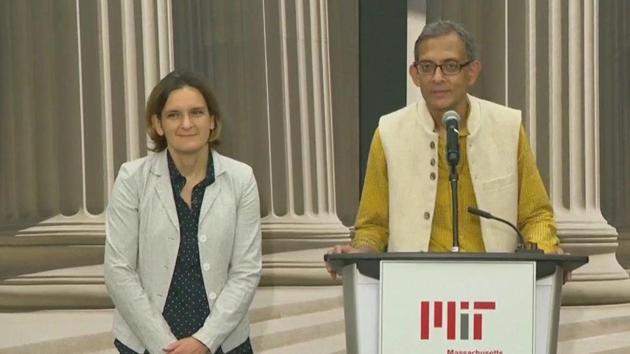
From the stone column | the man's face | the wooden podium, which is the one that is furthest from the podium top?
the stone column

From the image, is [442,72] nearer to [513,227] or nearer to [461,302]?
[513,227]

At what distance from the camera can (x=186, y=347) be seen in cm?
306

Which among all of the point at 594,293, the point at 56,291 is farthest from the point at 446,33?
the point at 594,293

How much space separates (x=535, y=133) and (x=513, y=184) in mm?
2660

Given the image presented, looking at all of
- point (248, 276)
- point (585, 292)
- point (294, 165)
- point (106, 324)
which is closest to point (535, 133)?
point (585, 292)

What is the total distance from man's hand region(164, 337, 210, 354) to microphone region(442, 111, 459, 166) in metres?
0.85

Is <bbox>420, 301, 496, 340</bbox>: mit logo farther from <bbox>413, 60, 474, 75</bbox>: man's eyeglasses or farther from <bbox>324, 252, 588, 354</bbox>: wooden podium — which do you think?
<bbox>413, 60, 474, 75</bbox>: man's eyeglasses

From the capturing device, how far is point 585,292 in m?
5.94

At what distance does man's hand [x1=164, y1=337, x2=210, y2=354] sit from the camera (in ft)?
10.0

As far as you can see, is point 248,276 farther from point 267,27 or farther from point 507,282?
point 267,27

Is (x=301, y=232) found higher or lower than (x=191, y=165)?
lower

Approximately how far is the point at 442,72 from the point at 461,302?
77cm

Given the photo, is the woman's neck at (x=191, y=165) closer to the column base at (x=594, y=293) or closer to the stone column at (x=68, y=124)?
the stone column at (x=68, y=124)

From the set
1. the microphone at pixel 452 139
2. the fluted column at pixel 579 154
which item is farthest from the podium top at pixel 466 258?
the fluted column at pixel 579 154
